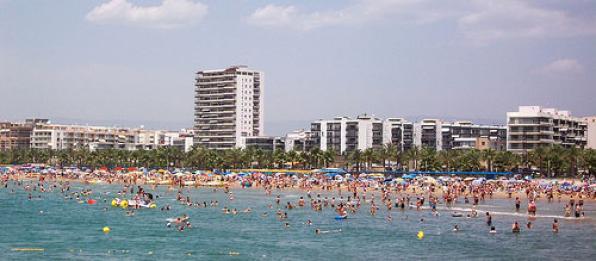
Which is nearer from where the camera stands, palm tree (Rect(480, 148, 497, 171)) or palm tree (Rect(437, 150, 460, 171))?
palm tree (Rect(480, 148, 497, 171))

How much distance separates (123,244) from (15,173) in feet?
414

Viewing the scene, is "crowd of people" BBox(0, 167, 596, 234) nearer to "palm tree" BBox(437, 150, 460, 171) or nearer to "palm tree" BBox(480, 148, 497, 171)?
"palm tree" BBox(480, 148, 497, 171)

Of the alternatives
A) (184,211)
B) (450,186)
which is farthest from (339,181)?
(184,211)

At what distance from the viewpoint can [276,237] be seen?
63000 mm

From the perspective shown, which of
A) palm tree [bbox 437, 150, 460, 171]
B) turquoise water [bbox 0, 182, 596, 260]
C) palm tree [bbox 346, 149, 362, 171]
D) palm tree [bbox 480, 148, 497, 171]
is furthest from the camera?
palm tree [bbox 346, 149, 362, 171]

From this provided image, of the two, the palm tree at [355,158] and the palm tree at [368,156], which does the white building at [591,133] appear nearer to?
the palm tree at [368,156]

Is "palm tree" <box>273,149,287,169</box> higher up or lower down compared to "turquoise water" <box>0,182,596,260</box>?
higher up

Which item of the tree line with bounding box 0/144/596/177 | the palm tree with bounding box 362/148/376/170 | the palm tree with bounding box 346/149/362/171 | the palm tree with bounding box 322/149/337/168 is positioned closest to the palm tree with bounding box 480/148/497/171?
the tree line with bounding box 0/144/596/177

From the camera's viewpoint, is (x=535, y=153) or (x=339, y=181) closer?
(x=339, y=181)

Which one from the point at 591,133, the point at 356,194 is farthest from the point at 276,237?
the point at 591,133

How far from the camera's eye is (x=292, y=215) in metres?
81.2

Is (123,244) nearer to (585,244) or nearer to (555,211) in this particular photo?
(585,244)

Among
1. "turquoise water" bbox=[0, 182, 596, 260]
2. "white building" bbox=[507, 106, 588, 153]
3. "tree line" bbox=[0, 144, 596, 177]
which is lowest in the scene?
"turquoise water" bbox=[0, 182, 596, 260]

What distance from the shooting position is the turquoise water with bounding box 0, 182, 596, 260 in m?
53.8
